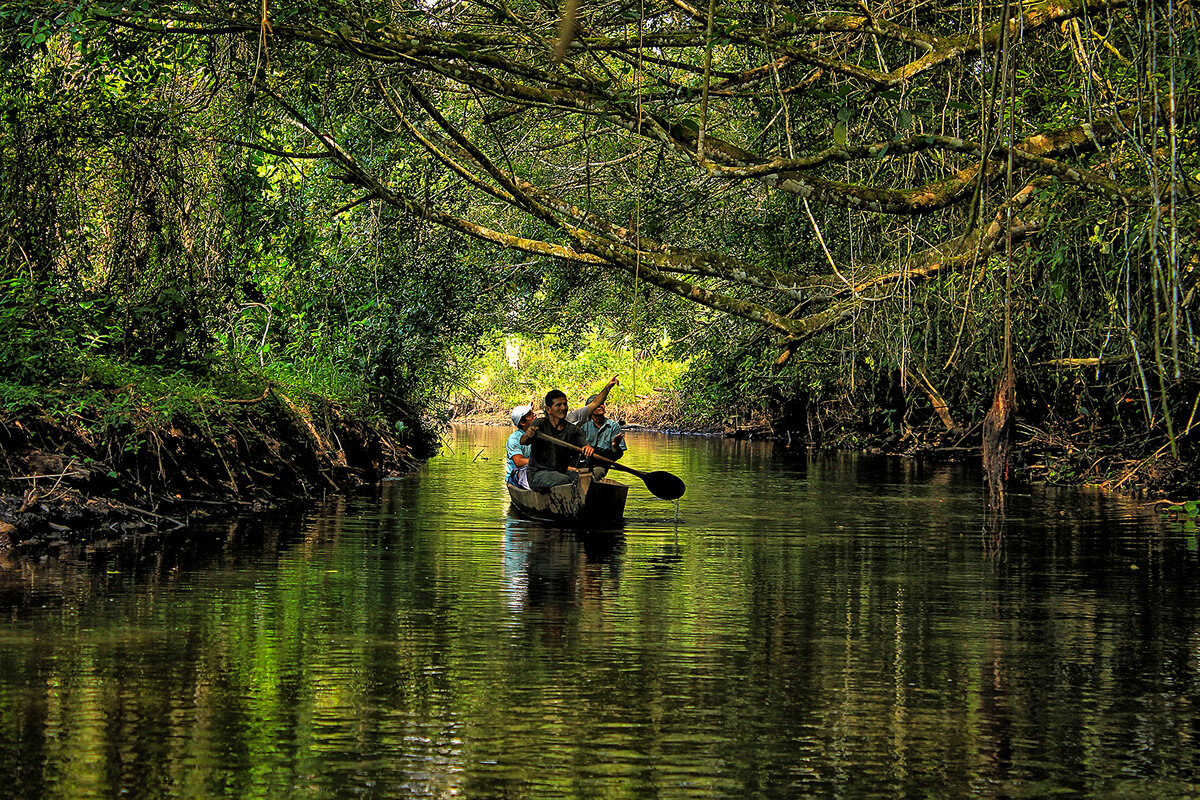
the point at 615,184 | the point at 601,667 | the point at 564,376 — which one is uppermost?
the point at 615,184

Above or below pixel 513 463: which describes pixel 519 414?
above

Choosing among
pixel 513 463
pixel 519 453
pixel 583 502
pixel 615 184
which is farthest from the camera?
pixel 615 184

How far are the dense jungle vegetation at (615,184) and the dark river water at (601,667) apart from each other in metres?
1.36

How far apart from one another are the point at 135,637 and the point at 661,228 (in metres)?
10.0

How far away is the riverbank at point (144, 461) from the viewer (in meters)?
13.0

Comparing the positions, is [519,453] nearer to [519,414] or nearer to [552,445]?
[519,414]

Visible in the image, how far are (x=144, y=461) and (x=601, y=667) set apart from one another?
788cm

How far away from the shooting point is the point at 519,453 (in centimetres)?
1800

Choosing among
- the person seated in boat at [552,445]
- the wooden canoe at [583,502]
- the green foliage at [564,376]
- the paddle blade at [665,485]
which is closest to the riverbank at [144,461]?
the person seated in boat at [552,445]

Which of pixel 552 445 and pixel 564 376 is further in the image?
pixel 564 376

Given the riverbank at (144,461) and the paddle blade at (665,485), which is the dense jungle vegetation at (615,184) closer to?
the riverbank at (144,461)

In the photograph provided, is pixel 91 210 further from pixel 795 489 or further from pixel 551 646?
pixel 795 489

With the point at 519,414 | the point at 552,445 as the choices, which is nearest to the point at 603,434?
the point at 519,414

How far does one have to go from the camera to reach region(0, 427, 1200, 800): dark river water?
18.8 feet
